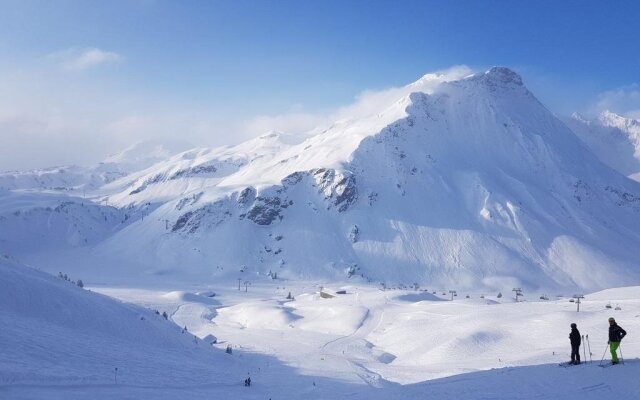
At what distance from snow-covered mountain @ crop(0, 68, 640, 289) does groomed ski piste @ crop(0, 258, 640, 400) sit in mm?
74846

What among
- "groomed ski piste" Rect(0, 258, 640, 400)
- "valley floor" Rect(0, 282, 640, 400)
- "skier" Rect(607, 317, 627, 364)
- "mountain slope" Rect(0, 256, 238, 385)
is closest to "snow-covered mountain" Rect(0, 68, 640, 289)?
"valley floor" Rect(0, 282, 640, 400)

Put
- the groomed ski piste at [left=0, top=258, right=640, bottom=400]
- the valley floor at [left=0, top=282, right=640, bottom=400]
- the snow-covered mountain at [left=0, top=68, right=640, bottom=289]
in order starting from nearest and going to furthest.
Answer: the groomed ski piste at [left=0, top=258, right=640, bottom=400], the valley floor at [left=0, top=282, right=640, bottom=400], the snow-covered mountain at [left=0, top=68, right=640, bottom=289]

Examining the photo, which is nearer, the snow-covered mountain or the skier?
the skier

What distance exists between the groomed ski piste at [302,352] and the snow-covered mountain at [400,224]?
246ft

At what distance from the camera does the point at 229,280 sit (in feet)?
439

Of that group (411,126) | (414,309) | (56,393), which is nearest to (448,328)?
(414,309)

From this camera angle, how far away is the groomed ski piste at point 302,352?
1823cm

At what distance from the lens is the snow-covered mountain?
5492 inches

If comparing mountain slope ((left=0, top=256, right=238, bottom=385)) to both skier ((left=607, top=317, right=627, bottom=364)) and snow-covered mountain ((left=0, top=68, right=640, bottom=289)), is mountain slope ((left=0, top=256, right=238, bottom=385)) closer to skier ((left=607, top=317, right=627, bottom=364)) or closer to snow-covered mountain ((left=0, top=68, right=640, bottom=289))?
skier ((left=607, top=317, right=627, bottom=364))

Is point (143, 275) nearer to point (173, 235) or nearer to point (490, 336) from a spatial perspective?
point (173, 235)

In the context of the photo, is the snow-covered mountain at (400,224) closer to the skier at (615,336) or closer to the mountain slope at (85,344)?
the mountain slope at (85,344)

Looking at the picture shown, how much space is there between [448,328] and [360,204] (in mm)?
116090

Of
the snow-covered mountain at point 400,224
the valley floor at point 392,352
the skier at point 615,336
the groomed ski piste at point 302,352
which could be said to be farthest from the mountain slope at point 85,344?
the snow-covered mountain at point 400,224

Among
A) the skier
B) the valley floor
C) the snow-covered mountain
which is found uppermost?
the snow-covered mountain
